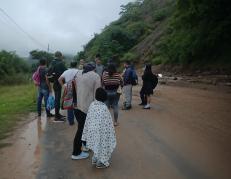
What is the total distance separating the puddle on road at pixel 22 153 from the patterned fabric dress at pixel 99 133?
3.88 feet

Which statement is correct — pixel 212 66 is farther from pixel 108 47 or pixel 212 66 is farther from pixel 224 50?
pixel 108 47

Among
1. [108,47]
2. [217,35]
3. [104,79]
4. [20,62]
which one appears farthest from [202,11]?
[20,62]

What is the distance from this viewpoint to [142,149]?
9070 millimetres

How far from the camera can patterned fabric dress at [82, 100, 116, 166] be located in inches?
299

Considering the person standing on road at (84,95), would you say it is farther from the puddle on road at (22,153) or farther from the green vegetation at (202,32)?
the green vegetation at (202,32)

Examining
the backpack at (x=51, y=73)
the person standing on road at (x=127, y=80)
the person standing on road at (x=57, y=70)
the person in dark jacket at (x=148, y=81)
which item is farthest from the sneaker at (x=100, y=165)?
the person in dark jacket at (x=148, y=81)

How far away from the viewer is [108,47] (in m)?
50.3

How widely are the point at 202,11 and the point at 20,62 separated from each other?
203 ft

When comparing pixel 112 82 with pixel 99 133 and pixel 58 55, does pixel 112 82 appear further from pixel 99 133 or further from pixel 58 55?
pixel 99 133

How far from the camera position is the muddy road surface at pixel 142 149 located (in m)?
7.40

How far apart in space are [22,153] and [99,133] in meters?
2.31

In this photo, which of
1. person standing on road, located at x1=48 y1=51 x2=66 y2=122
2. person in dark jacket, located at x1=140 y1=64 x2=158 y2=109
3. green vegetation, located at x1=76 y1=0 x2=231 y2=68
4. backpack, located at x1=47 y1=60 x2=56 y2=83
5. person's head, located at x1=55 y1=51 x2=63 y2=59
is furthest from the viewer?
green vegetation, located at x1=76 y1=0 x2=231 y2=68

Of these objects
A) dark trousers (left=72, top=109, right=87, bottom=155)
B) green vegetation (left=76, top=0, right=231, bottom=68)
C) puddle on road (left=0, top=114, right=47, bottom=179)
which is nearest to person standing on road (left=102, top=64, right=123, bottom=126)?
puddle on road (left=0, top=114, right=47, bottom=179)

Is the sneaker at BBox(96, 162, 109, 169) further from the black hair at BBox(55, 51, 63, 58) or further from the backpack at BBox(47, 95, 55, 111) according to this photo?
the backpack at BBox(47, 95, 55, 111)
